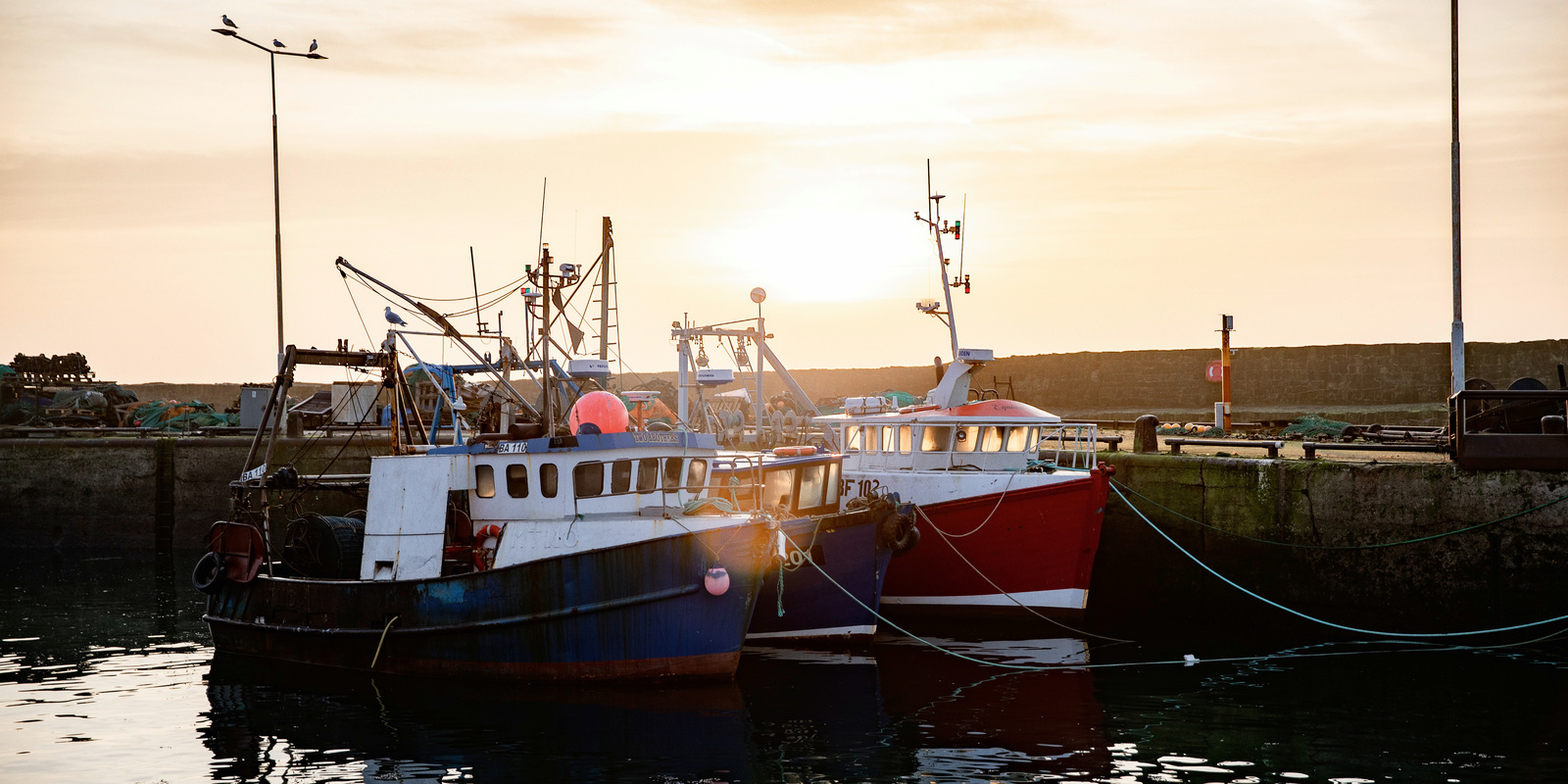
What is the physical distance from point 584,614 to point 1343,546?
9.85m

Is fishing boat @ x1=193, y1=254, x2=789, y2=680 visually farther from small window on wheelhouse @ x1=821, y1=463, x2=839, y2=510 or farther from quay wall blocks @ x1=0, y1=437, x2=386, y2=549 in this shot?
quay wall blocks @ x1=0, y1=437, x2=386, y2=549

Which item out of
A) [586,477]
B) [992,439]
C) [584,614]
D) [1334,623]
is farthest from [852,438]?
[584,614]

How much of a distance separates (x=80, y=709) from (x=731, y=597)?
21.6 feet

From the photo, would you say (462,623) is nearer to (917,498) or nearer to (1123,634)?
(917,498)

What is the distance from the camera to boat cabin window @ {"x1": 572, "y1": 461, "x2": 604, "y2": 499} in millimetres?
14125

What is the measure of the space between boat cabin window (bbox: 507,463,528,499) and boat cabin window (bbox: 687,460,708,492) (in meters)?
1.86

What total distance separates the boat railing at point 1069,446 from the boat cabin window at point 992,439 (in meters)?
0.62

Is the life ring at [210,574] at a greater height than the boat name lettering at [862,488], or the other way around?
the boat name lettering at [862,488]

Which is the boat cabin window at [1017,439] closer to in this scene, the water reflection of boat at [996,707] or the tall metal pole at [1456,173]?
the water reflection of boat at [996,707]

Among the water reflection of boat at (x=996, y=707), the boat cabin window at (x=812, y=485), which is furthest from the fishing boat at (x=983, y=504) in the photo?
the water reflection of boat at (x=996, y=707)

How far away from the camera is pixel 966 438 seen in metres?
18.5

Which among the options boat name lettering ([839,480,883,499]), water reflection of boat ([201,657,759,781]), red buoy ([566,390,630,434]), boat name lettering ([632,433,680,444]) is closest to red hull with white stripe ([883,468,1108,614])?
boat name lettering ([839,480,883,499])

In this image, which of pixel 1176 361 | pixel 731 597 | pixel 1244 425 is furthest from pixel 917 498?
pixel 1176 361

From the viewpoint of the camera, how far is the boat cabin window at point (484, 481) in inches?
577
